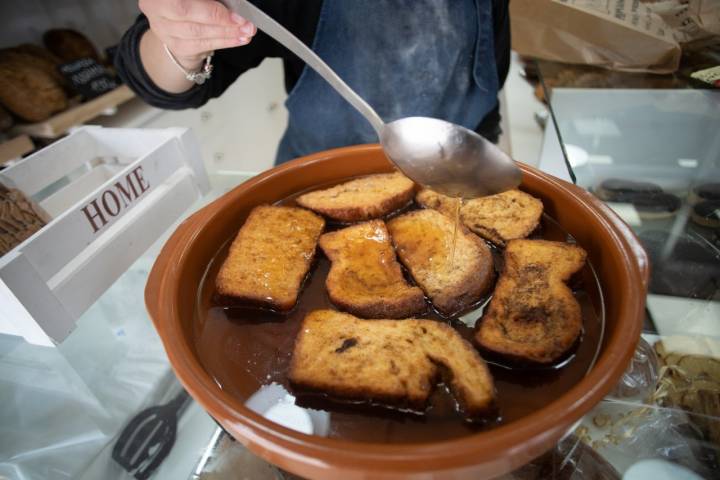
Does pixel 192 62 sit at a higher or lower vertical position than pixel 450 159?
higher

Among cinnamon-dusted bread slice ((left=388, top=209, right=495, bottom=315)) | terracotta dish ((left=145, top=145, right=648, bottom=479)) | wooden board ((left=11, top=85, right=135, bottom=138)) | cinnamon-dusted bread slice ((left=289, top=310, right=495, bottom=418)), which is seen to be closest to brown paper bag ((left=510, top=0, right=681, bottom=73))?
terracotta dish ((left=145, top=145, right=648, bottom=479))

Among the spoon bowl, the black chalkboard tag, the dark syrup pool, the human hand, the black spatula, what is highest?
the human hand

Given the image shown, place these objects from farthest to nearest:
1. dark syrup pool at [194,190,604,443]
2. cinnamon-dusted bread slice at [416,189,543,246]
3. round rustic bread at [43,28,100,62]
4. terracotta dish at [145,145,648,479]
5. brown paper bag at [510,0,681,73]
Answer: round rustic bread at [43,28,100,62] < brown paper bag at [510,0,681,73] < cinnamon-dusted bread slice at [416,189,543,246] < dark syrup pool at [194,190,604,443] < terracotta dish at [145,145,648,479]

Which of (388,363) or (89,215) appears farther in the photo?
(89,215)

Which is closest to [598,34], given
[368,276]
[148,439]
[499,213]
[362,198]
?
[499,213]

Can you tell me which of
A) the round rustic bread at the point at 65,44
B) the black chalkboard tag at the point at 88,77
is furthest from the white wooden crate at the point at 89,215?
the round rustic bread at the point at 65,44

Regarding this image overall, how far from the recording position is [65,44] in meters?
1.71

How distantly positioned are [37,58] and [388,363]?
5.72 feet

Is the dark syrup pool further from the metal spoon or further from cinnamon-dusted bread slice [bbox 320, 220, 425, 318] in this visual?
the metal spoon

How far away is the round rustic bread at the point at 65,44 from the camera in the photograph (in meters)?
1.71

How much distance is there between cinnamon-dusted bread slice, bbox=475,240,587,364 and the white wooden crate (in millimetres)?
684

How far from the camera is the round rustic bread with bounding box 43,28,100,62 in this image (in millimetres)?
1707

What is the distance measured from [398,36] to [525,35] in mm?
493

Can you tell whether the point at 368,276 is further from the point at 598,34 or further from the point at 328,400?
the point at 598,34
